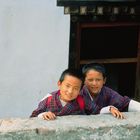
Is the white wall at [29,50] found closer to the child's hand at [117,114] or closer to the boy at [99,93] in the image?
the boy at [99,93]

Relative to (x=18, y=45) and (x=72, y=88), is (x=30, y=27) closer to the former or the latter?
(x=18, y=45)

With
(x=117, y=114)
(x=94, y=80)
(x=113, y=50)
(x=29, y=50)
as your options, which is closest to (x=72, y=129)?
(x=117, y=114)

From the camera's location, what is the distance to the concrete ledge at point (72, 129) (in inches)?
134

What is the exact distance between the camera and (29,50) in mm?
5555

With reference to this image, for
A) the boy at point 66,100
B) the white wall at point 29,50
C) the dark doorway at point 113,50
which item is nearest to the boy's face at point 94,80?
the boy at point 66,100

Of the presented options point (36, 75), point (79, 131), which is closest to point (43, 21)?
point (36, 75)

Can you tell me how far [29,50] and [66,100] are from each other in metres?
1.75

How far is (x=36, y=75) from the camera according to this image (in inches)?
223

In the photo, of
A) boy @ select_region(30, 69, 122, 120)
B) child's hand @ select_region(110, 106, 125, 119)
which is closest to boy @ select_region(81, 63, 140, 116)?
boy @ select_region(30, 69, 122, 120)

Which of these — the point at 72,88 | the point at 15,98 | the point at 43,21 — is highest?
the point at 43,21

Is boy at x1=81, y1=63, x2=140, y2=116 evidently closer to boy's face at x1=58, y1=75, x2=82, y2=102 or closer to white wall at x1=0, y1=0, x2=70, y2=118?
boy's face at x1=58, y1=75, x2=82, y2=102

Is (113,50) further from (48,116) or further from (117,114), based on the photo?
(48,116)

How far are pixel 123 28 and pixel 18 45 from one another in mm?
1279

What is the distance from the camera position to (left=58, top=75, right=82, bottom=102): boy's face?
12.6 feet
